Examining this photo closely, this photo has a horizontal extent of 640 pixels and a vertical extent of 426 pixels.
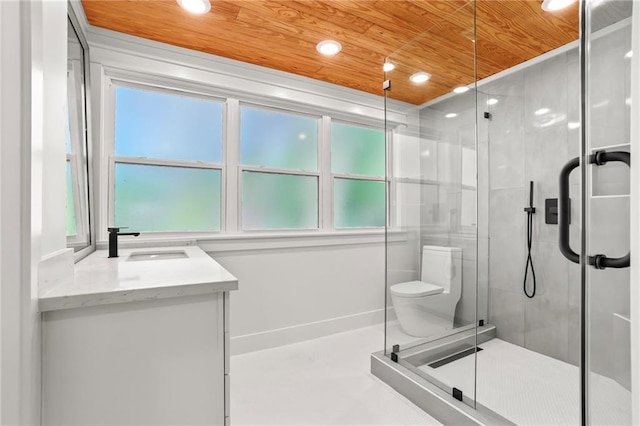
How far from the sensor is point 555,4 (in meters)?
1.85

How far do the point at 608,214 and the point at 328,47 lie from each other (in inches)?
78.7

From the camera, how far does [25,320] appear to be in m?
0.78

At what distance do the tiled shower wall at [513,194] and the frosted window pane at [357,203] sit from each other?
87 centimetres

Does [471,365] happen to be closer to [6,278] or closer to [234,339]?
[234,339]

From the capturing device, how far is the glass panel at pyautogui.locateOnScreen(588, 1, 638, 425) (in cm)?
85

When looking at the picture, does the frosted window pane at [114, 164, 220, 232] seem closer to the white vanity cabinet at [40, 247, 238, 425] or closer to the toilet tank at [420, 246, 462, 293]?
the white vanity cabinet at [40, 247, 238, 425]

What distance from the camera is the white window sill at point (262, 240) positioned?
7.25 feet

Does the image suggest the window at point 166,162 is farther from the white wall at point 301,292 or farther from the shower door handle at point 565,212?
the shower door handle at point 565,212

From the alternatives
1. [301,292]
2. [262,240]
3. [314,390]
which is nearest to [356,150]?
[262,240]

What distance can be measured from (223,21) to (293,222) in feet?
5.37

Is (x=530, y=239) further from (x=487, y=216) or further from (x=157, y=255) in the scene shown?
(x=157, y=255)

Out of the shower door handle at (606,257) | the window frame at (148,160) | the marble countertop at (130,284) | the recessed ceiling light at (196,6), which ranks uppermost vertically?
the recessed ceiling light at (196,6)

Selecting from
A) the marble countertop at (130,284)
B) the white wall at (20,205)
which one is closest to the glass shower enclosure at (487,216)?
the marble countertop at (130,284)

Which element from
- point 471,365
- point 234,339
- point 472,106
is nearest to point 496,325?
point 471,365
